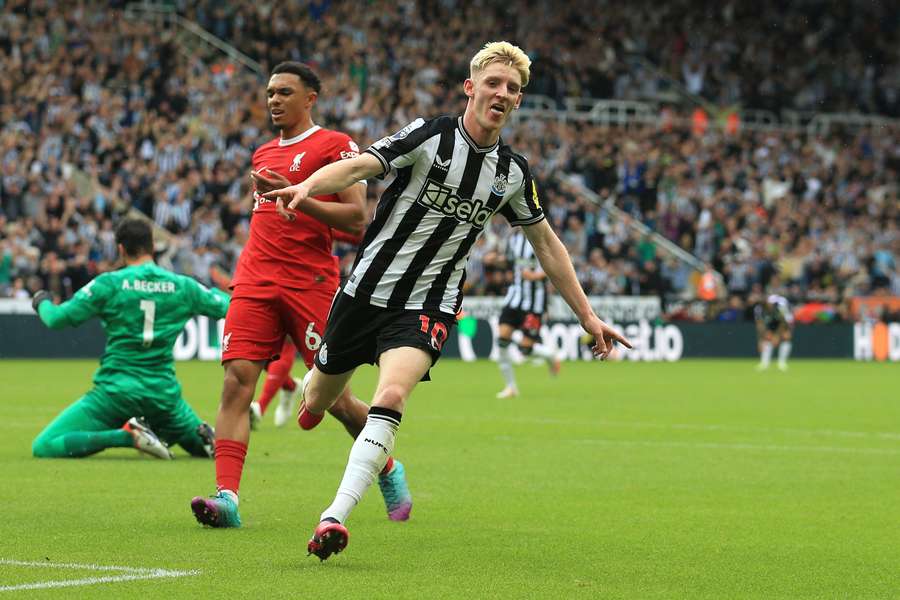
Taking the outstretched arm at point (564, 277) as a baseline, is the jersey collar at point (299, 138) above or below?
above

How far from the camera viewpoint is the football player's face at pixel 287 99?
321 inches

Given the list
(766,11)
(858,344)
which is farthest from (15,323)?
(766,11)

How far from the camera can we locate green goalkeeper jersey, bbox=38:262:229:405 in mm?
10281

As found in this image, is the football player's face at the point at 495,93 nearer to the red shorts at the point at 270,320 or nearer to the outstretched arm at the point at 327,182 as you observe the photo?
the outstretched arm at the point at 327,182

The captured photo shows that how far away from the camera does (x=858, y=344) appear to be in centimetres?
3622

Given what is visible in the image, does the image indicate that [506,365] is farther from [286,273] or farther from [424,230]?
[424,230]

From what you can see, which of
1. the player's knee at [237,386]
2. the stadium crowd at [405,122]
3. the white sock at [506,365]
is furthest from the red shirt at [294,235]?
the stadium crowd at [405,122]

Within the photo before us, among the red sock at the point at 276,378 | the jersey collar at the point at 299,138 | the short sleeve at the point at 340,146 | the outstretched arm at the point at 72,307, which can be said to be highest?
the jersey collar at the point at 299,138

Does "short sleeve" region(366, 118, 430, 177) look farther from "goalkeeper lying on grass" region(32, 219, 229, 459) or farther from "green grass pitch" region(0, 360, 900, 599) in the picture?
"goalkeeper lying on grass" region(32, 219, 229, 459)

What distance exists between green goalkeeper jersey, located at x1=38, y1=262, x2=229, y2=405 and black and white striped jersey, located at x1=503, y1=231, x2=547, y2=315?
10.1m

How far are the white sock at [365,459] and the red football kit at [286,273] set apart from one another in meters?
1.37

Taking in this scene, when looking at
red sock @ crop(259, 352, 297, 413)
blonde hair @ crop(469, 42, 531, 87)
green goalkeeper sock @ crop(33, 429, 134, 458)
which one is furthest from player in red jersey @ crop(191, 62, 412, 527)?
red sock @ crop(259, 352, 297, 413)

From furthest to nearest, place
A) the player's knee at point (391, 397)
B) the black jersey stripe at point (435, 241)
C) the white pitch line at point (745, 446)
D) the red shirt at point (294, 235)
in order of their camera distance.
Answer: the white pitch line at point (745, 446)
the red shirt at point (294, 235)
the black jersey stripe at point (435, 241)
the player's knee at point (391, 397)

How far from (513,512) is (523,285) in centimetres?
1229
